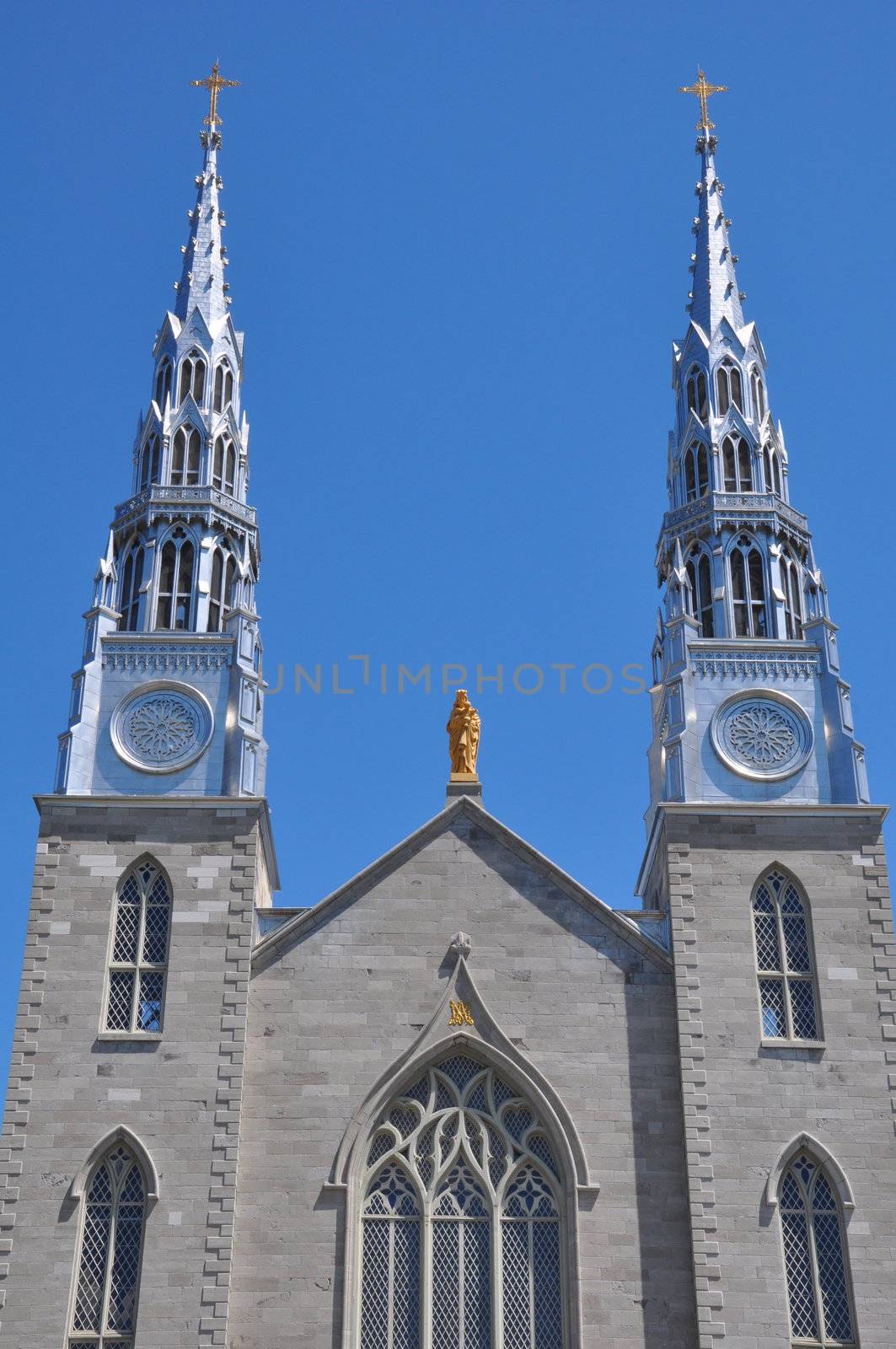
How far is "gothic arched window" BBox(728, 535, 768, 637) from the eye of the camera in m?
37.8

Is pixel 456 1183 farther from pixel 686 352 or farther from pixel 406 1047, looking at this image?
pixel 686 352

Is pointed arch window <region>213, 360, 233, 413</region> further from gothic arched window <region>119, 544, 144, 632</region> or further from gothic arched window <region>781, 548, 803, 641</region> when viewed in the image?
gothic arched window <region>781, 548, 803, 641</region>

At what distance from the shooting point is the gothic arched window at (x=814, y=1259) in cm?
3030

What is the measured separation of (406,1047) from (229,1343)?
5388mm

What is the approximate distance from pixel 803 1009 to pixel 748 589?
8.80 m

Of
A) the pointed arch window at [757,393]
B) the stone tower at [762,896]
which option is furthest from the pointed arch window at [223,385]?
the pointed arch window at [757,393]

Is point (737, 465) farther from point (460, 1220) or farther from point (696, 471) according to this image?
point (460, 1220)

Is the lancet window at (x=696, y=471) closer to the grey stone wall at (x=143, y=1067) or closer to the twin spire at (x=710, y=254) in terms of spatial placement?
the twin spire at (x=710, y=254)

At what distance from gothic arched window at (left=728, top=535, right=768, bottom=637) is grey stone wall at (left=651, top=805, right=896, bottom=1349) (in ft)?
15.3

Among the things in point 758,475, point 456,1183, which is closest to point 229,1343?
point 456,1183

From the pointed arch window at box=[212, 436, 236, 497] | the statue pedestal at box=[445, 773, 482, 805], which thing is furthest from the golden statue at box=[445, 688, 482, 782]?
the pointed arch window at box=[212, 436, 236, 497]

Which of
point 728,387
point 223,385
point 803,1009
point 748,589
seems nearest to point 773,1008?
point 803,1009

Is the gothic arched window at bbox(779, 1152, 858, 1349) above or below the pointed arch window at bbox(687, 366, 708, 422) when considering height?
below

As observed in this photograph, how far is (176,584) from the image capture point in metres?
38.0
